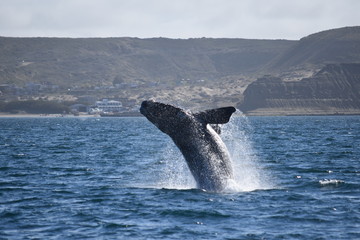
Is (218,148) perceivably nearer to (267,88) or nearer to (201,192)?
(201,192)

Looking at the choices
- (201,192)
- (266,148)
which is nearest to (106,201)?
(201,192)

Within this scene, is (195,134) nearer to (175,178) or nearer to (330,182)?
(330,182)

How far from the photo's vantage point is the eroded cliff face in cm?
17950

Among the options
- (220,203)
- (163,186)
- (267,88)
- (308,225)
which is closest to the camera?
(308,225)

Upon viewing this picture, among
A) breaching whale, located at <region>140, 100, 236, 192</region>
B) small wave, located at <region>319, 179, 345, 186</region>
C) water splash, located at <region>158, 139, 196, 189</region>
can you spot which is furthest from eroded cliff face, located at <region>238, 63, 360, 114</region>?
breaching whale, located at <region>140, 100, 236, 192</region>

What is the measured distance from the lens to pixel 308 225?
1588 centimetres

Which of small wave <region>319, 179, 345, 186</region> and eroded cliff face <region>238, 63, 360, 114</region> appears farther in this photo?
eroded cliff face <region>238, 63, 360, 114</region>

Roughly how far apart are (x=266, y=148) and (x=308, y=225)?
28108 millimetres

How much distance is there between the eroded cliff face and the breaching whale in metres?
Answer: 162

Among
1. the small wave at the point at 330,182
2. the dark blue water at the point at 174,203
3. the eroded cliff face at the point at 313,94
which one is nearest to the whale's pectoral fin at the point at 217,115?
the dark blue water at the point at 174,203

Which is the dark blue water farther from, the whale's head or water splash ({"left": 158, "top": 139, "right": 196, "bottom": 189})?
the whale's head

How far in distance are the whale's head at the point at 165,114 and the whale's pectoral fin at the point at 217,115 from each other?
1.37ft

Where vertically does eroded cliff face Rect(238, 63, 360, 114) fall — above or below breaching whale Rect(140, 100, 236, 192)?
above

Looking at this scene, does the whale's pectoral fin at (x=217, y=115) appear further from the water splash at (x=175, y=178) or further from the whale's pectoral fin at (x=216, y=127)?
the water splash at (x=175, y=178)
